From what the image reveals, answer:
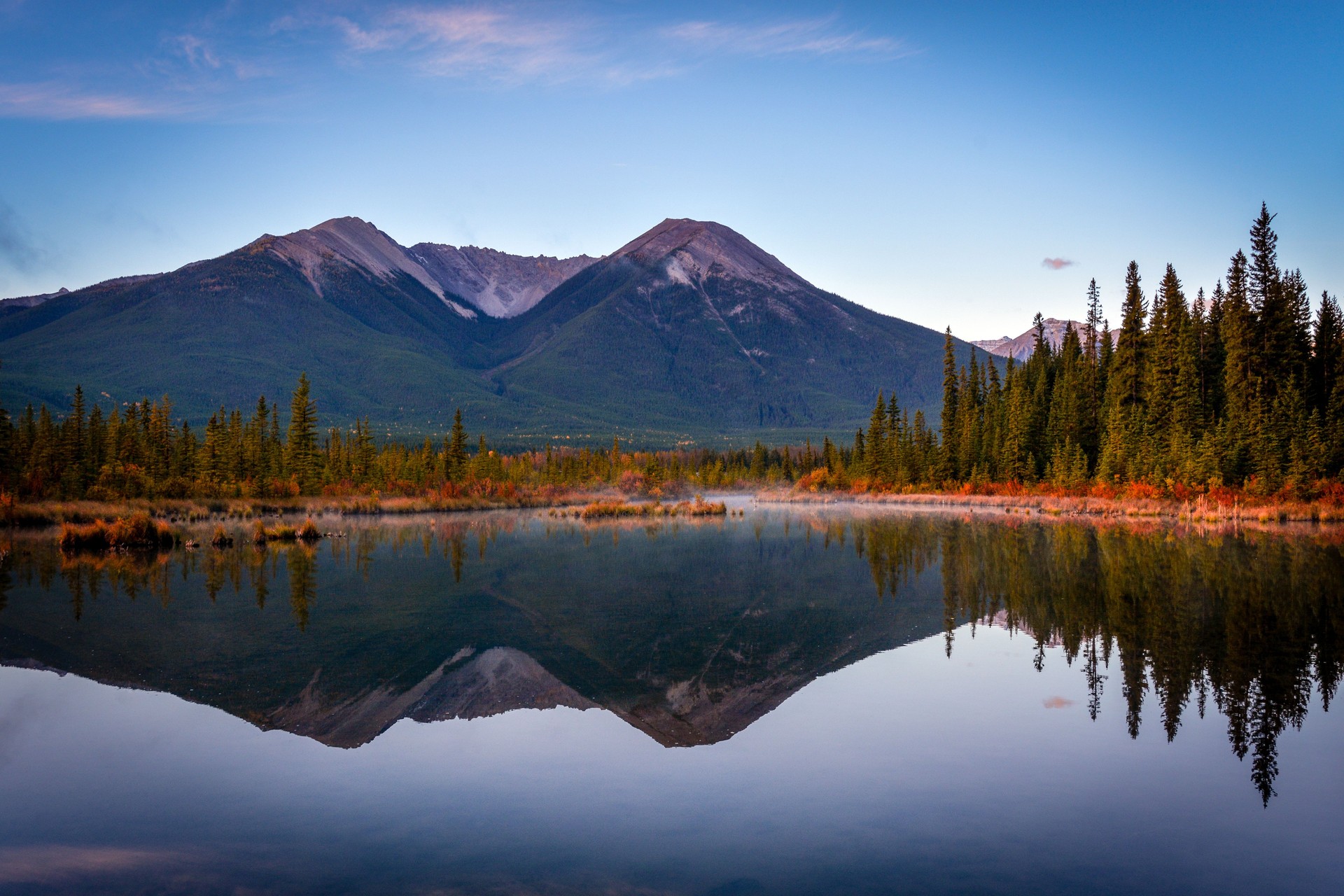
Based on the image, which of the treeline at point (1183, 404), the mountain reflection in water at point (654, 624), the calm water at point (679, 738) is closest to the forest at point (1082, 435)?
the treeline at point (1183, 404)

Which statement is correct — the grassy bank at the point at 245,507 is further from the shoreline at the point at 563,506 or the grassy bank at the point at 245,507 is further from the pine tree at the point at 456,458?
the pine tree at the point at 456,458

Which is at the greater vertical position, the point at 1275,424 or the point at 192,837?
the point at 1275,424

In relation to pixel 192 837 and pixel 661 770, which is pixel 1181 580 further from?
pixel 192 837

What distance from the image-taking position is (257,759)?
37.7 feet

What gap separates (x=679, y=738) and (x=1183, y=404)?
63.3m

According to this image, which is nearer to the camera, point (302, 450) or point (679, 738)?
point (679, 738)

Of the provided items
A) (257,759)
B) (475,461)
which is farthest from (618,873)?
(475,461)

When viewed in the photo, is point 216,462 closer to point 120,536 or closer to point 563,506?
point 563,506

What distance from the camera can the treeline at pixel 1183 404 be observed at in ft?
190

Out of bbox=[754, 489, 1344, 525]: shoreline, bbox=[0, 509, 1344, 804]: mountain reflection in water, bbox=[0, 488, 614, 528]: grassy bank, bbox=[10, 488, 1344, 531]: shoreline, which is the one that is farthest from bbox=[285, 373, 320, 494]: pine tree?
bbox=[754, 489, 1344, 525]: shoreline

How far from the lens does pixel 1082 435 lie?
81812 millimetres

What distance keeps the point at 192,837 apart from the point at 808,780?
20.1 ft

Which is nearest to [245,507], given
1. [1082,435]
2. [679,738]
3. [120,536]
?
[120,536]

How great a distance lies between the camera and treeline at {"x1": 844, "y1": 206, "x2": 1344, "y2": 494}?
57.9 m
